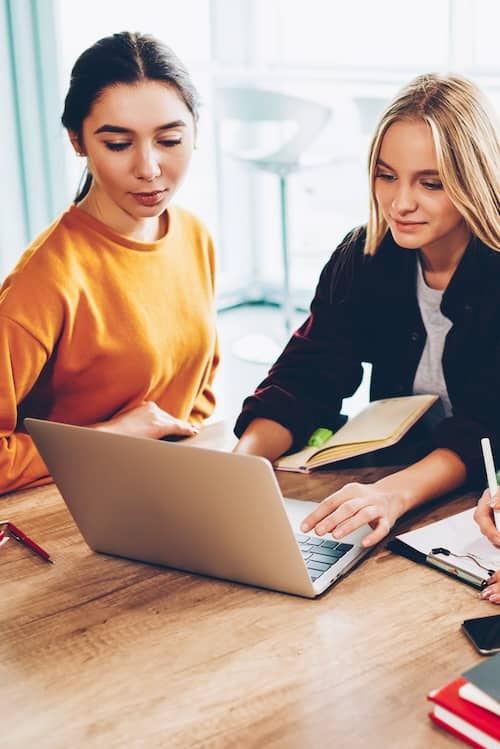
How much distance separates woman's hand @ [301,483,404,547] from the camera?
1.30 m

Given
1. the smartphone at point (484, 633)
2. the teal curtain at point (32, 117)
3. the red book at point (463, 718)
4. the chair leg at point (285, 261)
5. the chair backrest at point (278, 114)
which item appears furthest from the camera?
the chair leg at point (285, 261)

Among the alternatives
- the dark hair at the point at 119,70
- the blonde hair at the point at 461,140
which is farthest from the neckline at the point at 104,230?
the blonde hair at the point at 461,140

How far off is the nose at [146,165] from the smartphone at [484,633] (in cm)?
90

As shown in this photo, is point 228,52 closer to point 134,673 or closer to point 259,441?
point 259,441

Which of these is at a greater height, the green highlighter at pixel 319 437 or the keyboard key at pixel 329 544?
the keyboard key at pixel 329 544

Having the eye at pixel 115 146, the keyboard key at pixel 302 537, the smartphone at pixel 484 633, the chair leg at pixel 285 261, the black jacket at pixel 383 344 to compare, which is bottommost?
the chair leg at pixel 285 261

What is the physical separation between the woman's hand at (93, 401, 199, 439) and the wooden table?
400 millimetres

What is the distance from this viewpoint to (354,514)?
1.32 m

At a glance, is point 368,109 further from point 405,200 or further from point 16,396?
point 16,396

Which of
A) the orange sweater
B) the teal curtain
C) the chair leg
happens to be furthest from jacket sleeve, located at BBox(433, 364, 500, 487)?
the chair leg

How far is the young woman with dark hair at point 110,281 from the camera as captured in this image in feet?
5.41

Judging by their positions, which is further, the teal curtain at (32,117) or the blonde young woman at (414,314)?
the teal curtain at (32,117)

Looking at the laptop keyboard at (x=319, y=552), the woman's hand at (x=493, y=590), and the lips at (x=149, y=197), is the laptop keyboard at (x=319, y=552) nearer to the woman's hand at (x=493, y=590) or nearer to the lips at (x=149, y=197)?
the woman's hand at (x=493, y=590)

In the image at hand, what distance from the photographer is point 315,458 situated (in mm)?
1612
